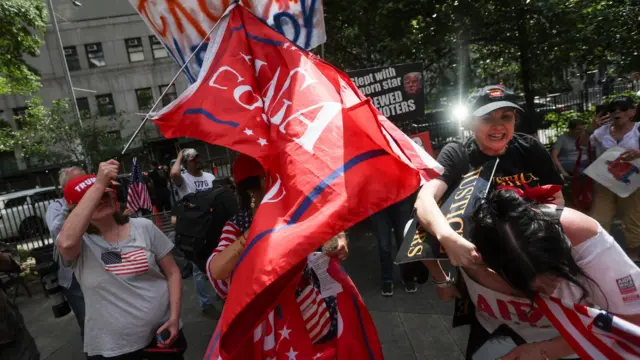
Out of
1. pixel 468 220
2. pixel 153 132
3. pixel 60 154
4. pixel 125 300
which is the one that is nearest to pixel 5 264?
pixel 125 300

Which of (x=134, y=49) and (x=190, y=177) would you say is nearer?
(x=190, y=177)

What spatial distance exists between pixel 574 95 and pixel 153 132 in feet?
82.1

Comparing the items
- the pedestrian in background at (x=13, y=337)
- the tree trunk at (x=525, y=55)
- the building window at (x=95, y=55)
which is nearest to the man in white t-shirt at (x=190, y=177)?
the pedestrian in background at (x=13, y=337)

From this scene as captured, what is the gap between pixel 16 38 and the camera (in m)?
10.4

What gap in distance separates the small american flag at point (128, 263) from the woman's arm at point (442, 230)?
1629 mm

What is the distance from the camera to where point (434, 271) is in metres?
1.97

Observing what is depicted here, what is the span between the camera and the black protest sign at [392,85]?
5930mm

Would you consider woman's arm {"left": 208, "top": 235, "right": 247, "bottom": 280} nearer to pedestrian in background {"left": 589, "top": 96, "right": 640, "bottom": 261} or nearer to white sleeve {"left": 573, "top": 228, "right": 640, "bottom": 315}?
white sleeve {"left": 573, "top": 228, "right": 640, "bottom": 315}

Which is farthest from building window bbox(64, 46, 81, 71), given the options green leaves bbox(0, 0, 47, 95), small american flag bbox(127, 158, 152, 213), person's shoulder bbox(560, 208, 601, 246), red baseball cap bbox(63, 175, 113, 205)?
person's shoulder bbox(560, 208, 601, 246)

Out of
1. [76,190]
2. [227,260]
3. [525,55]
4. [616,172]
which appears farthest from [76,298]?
[525,55]

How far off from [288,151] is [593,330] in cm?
124

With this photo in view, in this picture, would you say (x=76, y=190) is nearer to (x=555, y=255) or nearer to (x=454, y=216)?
(x=454, y=216)

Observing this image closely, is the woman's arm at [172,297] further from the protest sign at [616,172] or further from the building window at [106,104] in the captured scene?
the building window at [106,104]

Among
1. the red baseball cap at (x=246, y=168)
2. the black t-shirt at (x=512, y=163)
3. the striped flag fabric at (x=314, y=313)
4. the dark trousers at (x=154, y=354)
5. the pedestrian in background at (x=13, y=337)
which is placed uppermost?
the red baseball cap at (x=246, y=168)
